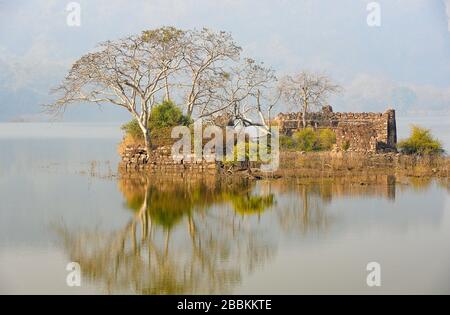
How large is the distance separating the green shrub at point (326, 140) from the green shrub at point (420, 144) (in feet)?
9.96

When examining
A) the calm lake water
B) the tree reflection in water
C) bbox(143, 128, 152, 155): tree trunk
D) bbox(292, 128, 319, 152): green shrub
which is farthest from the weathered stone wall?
bbox(292, 128, 319, 152): green shrub

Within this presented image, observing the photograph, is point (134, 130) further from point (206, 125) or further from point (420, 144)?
point (420, 144)

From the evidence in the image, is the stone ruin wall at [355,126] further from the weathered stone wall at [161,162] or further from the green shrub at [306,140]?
the weathered stone wall at [161,162]

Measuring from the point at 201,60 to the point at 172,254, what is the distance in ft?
48.9

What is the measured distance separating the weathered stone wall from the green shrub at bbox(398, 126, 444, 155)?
26.0ft

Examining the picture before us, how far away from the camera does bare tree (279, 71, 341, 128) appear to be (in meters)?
38.2

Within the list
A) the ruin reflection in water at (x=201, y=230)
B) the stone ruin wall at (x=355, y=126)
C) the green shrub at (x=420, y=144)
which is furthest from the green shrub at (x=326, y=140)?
the ruin reflection in water at (x=201, y=230)

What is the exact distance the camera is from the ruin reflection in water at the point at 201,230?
12141 millimetres

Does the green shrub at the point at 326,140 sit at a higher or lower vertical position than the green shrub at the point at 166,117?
lower

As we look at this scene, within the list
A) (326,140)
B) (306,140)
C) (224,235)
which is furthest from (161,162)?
(224,235)

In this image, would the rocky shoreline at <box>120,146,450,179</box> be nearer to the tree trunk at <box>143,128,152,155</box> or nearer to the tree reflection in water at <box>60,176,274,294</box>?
the tree trunk at <box>143,128,152,155</box>
